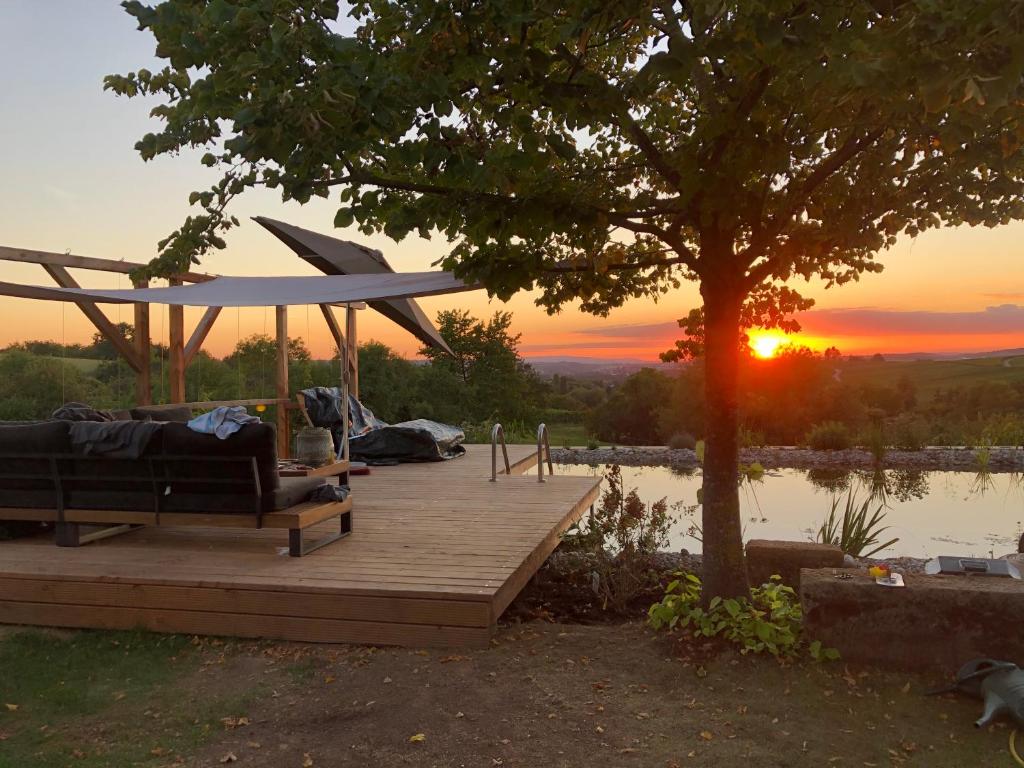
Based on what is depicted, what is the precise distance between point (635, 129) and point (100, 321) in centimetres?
570

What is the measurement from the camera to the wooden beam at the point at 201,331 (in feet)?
26.9

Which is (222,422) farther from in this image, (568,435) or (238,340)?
(568,435)

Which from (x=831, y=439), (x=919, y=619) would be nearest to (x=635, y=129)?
(x=919, y=619)

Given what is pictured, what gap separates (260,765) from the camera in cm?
270

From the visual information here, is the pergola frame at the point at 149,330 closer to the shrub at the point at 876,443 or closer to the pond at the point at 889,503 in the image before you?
the pond at the point at 889,503

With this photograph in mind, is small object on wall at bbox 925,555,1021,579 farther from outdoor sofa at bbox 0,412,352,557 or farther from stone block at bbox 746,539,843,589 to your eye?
outdoor sofa at bbox 0,412,352,557

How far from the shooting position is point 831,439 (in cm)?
1285

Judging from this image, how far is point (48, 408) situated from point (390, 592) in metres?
6.14

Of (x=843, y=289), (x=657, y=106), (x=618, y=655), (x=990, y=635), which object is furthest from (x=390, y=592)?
(x=843, y=289)

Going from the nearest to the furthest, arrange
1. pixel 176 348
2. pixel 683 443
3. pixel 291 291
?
1. pixel 291 291
2. pixel 176 348
3. pixel 683 443

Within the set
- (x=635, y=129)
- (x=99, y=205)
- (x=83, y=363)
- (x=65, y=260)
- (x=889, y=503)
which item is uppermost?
(x=99, y=205)

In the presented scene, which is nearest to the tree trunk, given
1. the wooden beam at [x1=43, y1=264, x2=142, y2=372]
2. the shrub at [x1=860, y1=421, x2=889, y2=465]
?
the wooden beam at [x1=43, y1=264, x2=142, y2=372]

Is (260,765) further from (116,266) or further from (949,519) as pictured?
(949,519)

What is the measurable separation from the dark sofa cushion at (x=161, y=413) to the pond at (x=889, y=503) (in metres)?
4.63
